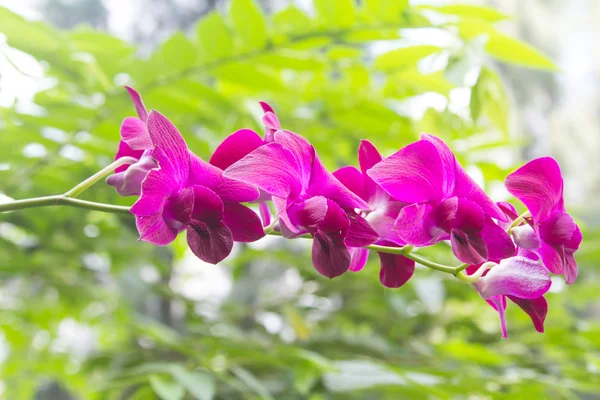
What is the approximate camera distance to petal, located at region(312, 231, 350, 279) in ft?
0.75

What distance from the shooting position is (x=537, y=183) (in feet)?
0.79

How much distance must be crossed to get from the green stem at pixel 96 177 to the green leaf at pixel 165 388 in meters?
0.30

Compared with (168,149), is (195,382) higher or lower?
lower

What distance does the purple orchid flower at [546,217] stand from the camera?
9.4 inches

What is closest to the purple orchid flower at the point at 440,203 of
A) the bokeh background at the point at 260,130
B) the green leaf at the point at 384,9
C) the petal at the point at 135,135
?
the petal at the point at 135,135

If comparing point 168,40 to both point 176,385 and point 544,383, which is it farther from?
point 544,383

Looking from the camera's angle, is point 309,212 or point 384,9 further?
point 384,9

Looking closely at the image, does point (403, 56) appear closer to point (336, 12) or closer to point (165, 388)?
point (336, 12)

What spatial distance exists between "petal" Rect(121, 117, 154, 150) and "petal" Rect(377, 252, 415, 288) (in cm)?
13

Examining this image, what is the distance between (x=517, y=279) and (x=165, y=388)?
38cm

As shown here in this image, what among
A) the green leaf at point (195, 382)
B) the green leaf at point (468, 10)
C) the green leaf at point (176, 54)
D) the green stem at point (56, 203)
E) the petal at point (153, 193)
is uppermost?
the green leaf at point (468, 10)

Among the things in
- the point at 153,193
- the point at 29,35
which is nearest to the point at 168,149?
the point at 153,193

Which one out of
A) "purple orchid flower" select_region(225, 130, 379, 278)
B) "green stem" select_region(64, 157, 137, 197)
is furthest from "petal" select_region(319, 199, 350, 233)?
"green stem" select_region(64, 157, 137, 197)

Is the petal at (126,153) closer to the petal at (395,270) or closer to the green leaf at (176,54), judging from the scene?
the petal at (395,270)
